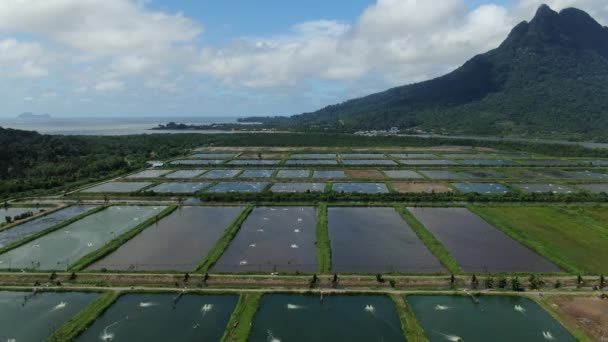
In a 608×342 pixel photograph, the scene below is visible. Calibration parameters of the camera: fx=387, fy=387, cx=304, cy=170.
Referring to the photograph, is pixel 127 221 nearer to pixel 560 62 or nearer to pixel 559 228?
pixel 559 228

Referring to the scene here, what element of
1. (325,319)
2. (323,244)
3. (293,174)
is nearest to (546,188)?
(293,174)

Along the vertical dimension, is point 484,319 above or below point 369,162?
below

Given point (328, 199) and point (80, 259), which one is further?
point (328, 199)

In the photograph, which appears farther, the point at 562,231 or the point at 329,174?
the point at 329,174

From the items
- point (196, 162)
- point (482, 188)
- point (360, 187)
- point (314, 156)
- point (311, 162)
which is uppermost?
point (314, 156)

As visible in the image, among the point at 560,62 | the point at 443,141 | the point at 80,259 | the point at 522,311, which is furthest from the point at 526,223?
the point at 560,62

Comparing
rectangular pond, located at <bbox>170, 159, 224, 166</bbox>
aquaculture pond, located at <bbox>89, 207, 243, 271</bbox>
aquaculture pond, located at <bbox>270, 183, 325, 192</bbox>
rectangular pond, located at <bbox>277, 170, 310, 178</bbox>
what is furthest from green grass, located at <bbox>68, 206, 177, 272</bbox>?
rectangular pond, located at <bbox>170, 159, 224, 166</bbox>

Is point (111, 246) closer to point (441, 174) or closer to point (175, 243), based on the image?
point (175, 243)
